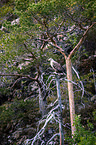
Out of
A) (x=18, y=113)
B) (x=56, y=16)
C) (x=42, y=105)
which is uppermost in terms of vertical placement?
(x=56, y=16)

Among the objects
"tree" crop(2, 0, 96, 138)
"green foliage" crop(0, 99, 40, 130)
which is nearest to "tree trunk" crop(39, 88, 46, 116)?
"green foliage" crop(0, 99, 40, 130)

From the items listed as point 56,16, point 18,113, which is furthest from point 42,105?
point 56,16

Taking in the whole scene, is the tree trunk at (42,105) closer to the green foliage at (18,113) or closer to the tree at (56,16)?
the green foliage at (18,113)

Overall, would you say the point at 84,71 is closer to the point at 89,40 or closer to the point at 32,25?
the point at 89,40

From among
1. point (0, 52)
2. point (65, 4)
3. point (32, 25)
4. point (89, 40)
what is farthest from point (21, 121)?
point (89, 40)

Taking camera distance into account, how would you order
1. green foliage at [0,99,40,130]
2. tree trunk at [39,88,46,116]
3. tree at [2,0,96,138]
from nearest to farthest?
1. tree at [2,0,96,138]
2. green foliage at [0,99,40,130]
3. tree trunk at [39,88,46,116]

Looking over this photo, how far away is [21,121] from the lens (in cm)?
629

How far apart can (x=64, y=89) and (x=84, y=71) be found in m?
2.69

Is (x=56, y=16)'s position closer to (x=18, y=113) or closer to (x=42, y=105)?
(x=42, y=105)

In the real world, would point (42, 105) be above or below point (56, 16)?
below

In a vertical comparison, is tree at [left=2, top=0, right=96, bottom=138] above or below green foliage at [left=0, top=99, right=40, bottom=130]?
above

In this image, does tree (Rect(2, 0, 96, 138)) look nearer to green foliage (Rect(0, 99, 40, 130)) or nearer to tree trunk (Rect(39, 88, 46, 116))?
tree trunk (Rect(39, 88, 46, 116))

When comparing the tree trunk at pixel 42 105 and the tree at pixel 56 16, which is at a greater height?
the tree at pixel 56 16

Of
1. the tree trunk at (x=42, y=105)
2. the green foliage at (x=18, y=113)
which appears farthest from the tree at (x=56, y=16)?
the green foliage at (x=18, y=113)
